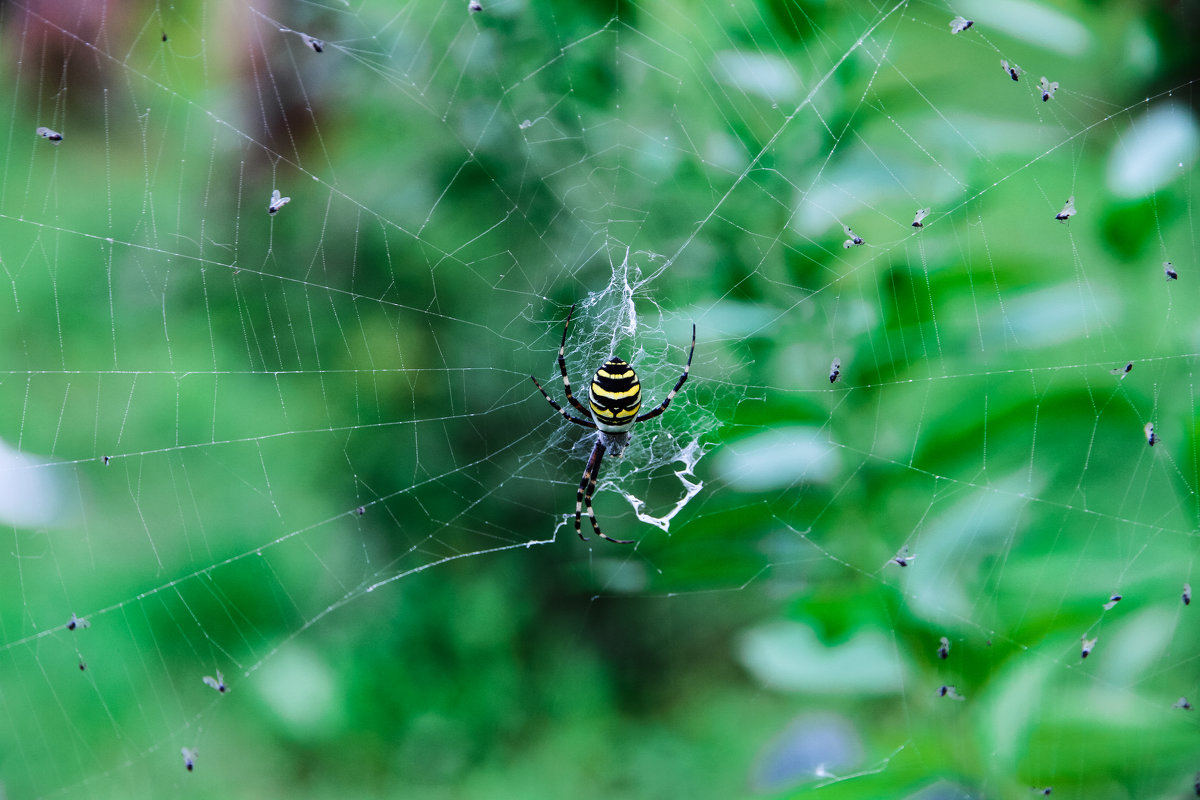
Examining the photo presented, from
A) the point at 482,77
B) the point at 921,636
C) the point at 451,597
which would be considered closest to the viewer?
the point at 921,636

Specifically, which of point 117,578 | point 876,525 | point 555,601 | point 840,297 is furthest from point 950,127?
point 117,578

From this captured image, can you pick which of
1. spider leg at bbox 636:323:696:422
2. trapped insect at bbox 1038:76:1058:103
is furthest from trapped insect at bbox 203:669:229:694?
trapped insect at bbox 1038:76:1058:103

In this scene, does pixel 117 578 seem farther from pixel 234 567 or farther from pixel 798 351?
pixel 798 351

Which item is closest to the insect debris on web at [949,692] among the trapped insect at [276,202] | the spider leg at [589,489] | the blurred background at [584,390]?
the blurred background at [584,390]

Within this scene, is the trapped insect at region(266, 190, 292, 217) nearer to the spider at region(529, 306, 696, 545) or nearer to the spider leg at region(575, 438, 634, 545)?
the spider at region(529, 306, 696, 545)

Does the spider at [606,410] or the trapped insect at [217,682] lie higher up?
the spider at [606,410]

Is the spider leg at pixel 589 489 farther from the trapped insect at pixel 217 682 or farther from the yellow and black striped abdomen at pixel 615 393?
the trapped insect at pixel 217 682
